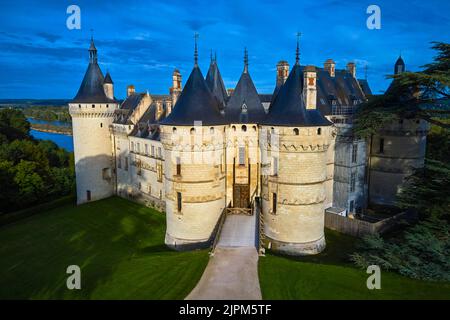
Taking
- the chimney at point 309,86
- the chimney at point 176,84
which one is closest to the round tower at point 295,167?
the chimney at point 309,86

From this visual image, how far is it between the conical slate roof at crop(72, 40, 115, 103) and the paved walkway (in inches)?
884

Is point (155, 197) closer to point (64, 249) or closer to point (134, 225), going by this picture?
point (134, 225)

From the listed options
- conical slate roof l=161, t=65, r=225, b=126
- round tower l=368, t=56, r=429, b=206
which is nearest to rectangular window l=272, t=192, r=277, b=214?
conical slate roof l=161, t=65, r=225, b=126

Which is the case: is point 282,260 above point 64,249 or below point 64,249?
above

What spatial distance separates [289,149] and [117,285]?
39.0ft

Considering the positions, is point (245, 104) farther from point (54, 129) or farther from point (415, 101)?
point (54, 129)

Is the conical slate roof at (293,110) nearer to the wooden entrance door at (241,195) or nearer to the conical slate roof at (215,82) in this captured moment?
the wooden entrance door at (241,195)

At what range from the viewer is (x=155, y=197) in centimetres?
3328

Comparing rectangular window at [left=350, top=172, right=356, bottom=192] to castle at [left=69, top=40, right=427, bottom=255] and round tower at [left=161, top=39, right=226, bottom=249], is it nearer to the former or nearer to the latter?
castle at [left=69, top=40, right=427, bottom=255]

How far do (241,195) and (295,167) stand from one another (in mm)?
4983

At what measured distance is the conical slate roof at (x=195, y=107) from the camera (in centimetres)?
2128

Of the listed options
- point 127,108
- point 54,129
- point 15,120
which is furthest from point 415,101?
point 54,129

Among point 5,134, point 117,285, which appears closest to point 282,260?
point 117,285

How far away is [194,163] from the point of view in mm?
21594
